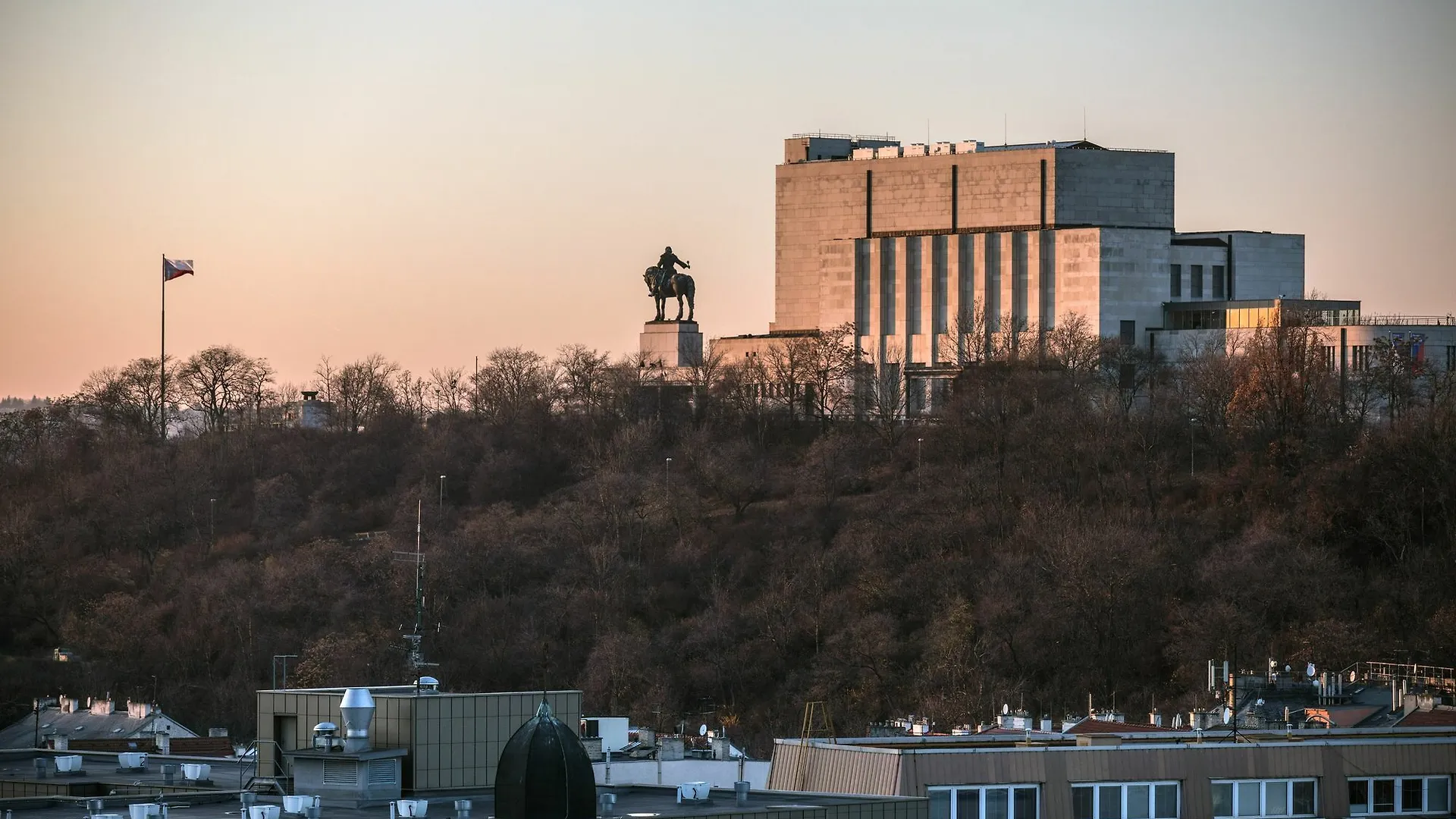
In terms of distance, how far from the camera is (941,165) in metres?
154

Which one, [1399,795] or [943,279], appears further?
[943,279]

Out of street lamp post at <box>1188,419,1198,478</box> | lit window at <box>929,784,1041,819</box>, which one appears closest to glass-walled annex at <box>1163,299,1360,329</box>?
street lamp post at <box>1188,419,1198,478</box>

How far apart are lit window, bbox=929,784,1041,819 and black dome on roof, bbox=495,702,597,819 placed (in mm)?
7767

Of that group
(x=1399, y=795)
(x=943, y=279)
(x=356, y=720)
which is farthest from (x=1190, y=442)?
(x=356, y=720)

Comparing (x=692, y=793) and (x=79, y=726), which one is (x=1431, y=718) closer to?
(x=692, y=793)

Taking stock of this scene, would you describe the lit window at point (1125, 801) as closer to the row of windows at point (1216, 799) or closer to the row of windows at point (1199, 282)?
the row of windows at point (1216, 799)

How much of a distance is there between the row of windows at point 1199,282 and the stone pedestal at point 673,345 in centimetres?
2605

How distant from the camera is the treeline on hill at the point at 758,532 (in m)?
110

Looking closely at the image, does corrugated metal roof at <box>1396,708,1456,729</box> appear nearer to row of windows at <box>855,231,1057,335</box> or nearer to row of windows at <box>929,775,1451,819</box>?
row of windows at <box>929,775,1451,819</box>

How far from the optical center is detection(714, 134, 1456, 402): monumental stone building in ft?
Result: 479

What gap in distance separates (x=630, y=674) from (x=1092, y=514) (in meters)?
22.8

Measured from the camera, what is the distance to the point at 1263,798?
44406 mm

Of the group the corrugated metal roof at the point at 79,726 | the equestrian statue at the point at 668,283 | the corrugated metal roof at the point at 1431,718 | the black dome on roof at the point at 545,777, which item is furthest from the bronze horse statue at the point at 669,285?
the black dome on roof at the point at 545,777

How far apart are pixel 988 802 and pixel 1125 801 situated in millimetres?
2526
